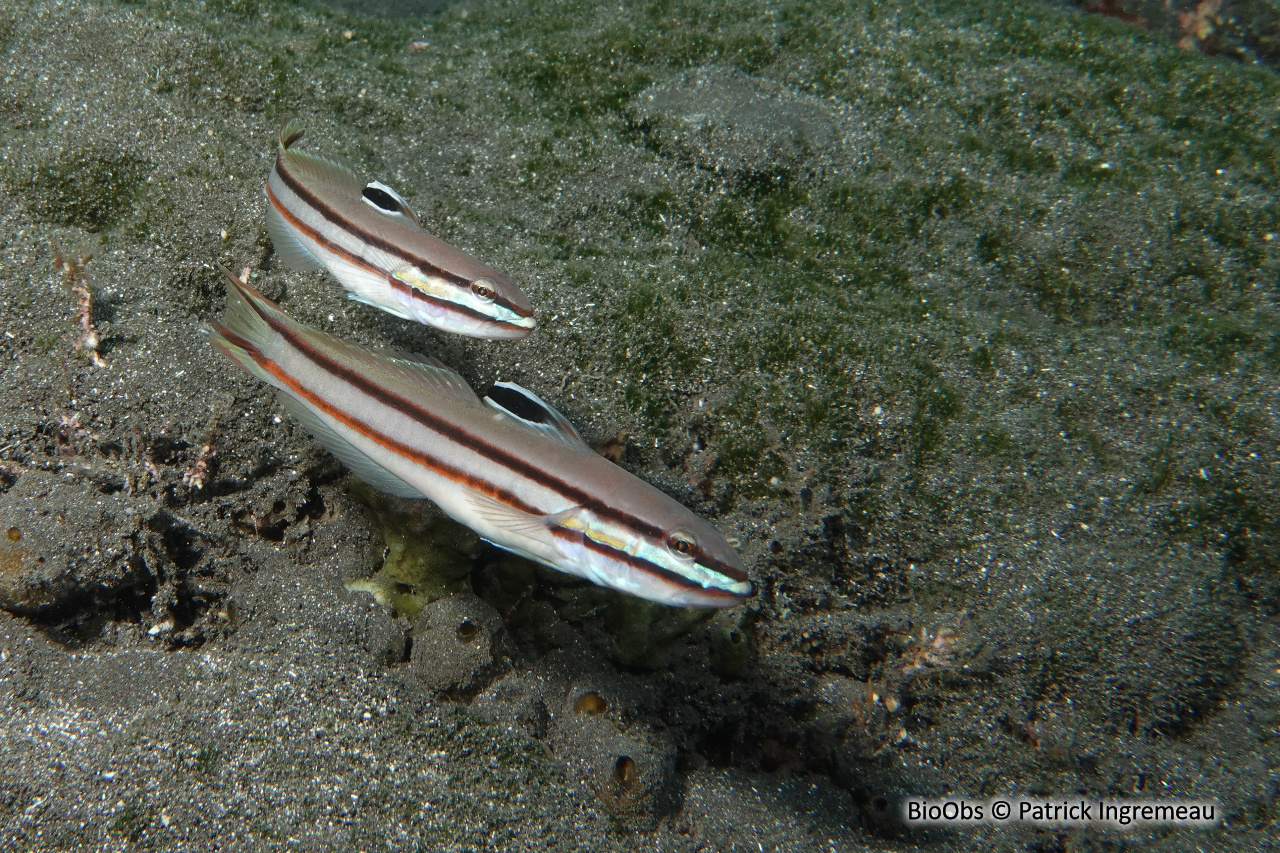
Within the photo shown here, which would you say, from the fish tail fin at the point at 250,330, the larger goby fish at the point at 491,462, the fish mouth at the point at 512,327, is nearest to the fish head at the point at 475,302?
the fish mouth at the point at 512,327

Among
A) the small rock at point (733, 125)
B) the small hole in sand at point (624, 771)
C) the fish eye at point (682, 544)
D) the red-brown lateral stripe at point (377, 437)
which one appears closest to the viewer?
the fish eye at point (682, 544)

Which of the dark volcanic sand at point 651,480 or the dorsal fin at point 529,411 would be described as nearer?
the dorsal fin at point 529,411

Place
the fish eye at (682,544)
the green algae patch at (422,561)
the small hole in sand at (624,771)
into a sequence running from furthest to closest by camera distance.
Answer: the green algae patch at (422,561), the small hole in sand at (624,771), the fish eye at (682,544)

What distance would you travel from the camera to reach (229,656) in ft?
8.93

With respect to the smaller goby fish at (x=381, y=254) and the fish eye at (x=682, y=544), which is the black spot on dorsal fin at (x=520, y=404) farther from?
the fish eye at (x=682, y=544)

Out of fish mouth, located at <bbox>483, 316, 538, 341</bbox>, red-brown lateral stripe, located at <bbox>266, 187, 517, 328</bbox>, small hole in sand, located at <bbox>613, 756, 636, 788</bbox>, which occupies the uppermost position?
red-brown lateral stripe, located at <bbox>266, 187, 517, 328</bbox>

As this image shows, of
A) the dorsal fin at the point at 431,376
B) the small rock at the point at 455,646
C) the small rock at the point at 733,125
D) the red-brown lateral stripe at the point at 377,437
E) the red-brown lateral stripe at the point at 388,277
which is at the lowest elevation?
the small rock at the point at 455,646

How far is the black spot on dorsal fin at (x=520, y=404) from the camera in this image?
2.35 metres

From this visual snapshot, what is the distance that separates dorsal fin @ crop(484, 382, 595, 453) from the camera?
2.35 m

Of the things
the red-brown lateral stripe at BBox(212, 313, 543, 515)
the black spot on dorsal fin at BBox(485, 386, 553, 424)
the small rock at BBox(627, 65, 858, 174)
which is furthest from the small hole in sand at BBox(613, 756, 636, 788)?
the small rock at BBox(627, 65, 858, 174)

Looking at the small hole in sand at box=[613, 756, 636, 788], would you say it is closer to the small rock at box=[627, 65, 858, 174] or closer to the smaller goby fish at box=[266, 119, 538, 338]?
the smaller goby fish at box=[266, 119, 538, 338]

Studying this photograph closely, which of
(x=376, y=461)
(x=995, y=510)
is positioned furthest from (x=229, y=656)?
(x=995, y=510)

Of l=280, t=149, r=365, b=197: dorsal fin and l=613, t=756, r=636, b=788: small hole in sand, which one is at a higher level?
l=280, t=149, r=365, b=197: dorsal fin

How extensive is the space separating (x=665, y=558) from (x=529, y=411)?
2.40ft
